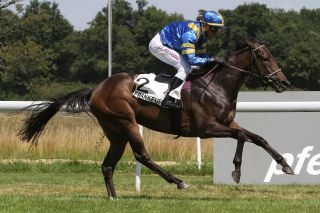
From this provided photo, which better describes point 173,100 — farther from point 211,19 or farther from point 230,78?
point 211,19

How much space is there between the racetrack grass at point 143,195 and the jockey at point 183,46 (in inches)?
43.3

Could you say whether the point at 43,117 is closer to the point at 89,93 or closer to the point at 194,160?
the point at 89,93

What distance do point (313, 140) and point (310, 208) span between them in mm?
2709

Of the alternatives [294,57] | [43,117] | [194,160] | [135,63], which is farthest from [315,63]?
[43,117]

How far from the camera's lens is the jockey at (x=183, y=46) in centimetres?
758

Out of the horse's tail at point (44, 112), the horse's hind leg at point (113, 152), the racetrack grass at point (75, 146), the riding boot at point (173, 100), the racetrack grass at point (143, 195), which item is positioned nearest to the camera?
the racetrack grass at point (143, 195)

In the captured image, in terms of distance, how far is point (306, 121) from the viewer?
368 inches

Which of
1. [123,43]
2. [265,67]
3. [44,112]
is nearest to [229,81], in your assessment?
[265,67]

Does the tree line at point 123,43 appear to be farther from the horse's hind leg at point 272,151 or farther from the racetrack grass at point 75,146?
the horse's hind leg at point 272,151

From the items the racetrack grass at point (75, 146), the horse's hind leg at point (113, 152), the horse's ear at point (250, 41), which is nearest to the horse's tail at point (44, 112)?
the horse's hind leg at point (113, 152)

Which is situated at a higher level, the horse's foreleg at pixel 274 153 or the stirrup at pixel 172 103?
the stirrup at pixel 172 103

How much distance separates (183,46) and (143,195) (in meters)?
1.62

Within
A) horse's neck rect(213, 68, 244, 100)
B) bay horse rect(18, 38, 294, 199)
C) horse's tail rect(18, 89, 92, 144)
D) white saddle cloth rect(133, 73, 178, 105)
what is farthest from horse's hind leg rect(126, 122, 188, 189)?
horse's neck rect(213, 68, 244, 100)

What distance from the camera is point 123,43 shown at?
55656mm
